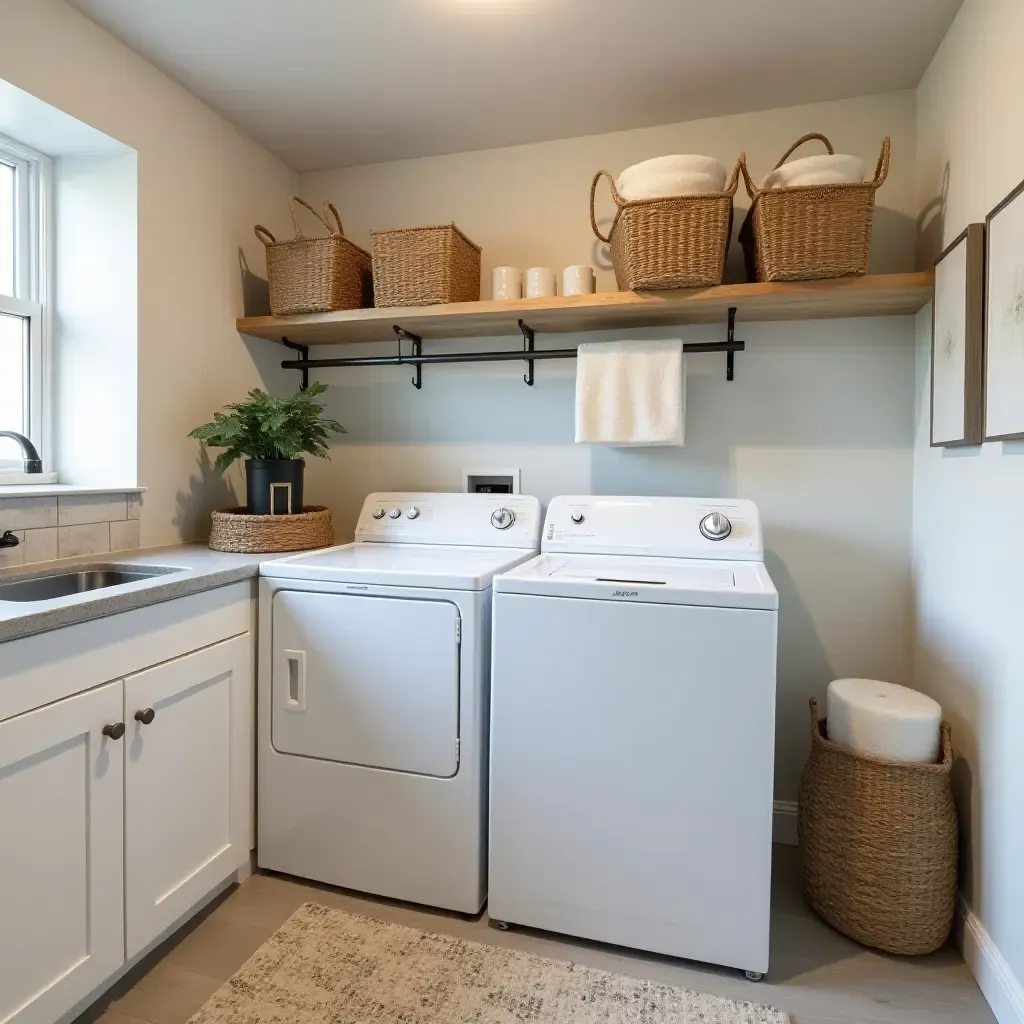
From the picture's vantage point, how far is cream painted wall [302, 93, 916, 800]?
213 centimetres

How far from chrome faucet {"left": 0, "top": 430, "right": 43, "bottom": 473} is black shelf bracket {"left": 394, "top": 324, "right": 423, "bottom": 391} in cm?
111

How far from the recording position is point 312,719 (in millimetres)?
1827

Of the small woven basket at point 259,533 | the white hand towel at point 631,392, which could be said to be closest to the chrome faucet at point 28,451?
the small woven basket at point 259,533

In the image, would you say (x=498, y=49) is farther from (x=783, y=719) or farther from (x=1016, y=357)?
(x=783, y=719)

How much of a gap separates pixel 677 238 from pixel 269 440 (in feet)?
4.25

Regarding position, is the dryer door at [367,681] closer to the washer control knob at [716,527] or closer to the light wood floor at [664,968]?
the light wood floor at [664,968]

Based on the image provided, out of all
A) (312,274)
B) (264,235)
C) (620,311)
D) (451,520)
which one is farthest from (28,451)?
(620,311)

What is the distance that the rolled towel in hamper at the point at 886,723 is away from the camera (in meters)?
1.65

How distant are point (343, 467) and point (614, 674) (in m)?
1.50

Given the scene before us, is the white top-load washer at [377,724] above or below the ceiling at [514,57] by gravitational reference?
below

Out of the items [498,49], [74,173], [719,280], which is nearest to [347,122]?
[498,49]

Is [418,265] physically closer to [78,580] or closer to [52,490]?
[52,490]

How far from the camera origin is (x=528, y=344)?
2.35 m

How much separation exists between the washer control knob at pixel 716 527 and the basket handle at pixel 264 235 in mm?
1659
